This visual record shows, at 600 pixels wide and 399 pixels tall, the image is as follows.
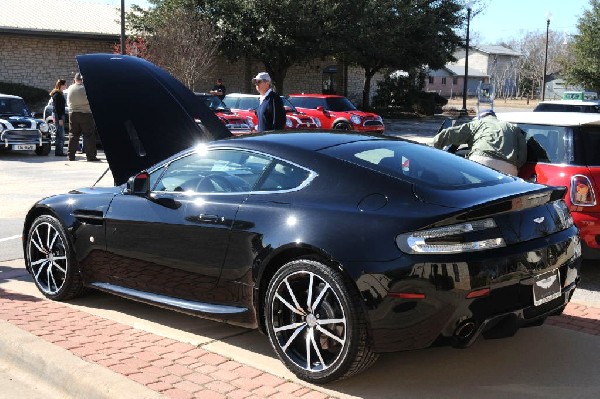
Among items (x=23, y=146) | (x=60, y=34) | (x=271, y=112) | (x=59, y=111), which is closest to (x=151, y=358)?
(x=271, y=112)

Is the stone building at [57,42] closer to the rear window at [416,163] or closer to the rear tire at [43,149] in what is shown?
the rear tire at [43,149]

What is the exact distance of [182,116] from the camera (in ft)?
22.4

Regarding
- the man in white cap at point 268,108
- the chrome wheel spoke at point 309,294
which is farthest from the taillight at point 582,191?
the chrome wheel spoke at point 309,294

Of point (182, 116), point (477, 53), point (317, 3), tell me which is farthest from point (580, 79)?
point (477, 53)

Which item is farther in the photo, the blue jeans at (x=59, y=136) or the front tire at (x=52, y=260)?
the blue jeans at (x=59, y=136)

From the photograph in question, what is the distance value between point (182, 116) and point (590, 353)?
165 inches

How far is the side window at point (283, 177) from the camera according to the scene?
14.2 feet

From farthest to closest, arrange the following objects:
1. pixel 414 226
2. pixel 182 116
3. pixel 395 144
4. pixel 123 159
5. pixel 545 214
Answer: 1. pixel 182 116
2. pixel 123 159
3. pixel 395 144
4. pixel 545 214
5. pixel 414 226

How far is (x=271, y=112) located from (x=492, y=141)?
2.59 meters

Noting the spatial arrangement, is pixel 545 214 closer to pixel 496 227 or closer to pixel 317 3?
pixel 496 227

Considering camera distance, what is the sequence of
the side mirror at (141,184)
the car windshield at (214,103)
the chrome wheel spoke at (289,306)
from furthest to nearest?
the car windshield at (214,103)
the side mirror at (141,184)
the chrome wheel spoke at (289,306)

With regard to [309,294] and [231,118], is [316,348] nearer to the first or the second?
[309,294]

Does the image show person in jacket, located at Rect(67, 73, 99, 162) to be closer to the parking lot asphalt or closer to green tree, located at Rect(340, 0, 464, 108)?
the parking lot asphalt

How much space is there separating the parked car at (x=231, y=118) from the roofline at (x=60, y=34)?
52.6ft
